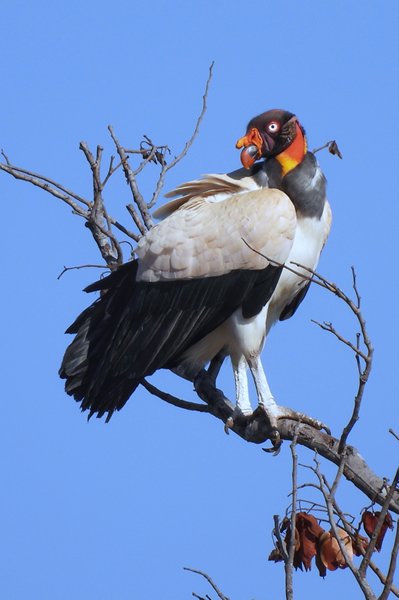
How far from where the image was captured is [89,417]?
6.51 m

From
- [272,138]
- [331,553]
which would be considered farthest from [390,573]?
[272,138]

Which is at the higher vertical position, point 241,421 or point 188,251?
point 188,251

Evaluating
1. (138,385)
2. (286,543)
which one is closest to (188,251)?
(138,385)

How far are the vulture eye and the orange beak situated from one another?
7 centimetres

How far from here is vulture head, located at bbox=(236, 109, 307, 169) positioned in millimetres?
6484

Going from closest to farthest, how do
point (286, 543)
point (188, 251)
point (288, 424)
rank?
point (286, 543)
point (288, 424)
point (188, 251)

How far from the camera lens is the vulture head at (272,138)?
6.48 meters

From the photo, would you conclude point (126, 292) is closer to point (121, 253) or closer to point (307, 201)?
point (121, 253)

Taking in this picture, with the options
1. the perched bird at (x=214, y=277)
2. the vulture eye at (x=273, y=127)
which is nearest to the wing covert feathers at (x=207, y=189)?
the perched bird at (x=214, y=277)

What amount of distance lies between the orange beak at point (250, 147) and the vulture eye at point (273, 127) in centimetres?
7

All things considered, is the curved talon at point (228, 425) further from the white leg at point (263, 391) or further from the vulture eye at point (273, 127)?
the vulture eye at point (273, 127)

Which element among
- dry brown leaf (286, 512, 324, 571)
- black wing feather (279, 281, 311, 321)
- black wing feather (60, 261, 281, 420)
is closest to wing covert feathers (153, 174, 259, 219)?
black wing feather (60, 261, 281, 420)

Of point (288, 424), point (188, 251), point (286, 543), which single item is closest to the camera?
point (286, 543)

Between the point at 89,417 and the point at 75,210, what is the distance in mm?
1172
